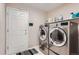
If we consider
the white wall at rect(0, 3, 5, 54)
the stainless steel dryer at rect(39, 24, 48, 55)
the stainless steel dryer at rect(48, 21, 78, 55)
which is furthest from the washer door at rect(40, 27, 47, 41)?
the white wall at rect(0, 3, 5, 54)

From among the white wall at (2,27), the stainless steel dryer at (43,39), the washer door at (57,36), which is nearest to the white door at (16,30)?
the white wall at (2,27)

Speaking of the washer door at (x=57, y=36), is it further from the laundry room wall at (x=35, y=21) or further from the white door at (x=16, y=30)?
the white door at (x=16, y=30)

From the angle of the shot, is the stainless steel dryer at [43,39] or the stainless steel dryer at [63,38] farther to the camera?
the stainless steel dryer at [43,39]

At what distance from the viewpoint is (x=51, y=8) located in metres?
1.59

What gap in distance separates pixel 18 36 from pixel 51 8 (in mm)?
706

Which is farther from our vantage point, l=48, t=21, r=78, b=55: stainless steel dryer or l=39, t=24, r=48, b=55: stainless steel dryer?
l=39, t=24, r=48, b=55: stainless steel dryer

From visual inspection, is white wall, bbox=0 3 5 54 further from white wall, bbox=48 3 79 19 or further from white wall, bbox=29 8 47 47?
white wall, bbox=48 3 79 19

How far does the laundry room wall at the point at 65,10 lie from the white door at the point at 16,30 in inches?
17.2

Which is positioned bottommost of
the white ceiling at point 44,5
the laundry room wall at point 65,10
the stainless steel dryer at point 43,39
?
the stainless steel dryer at point 43,39

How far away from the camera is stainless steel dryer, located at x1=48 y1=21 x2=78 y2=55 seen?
1.53m

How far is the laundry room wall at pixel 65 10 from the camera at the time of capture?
5.04ft

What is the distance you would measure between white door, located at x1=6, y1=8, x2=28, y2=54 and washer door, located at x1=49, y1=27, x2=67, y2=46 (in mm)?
431
